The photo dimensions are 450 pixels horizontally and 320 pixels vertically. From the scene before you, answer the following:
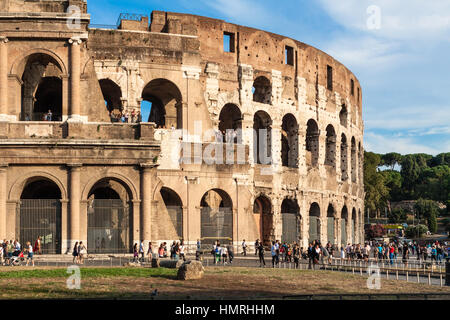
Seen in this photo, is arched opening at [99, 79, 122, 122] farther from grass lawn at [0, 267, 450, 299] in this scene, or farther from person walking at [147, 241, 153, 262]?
grass lawn at [0, 267, 450, 299]

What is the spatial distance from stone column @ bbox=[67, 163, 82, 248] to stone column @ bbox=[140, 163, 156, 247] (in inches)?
105

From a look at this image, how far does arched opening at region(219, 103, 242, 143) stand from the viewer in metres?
36.8

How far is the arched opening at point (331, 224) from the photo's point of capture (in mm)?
42781

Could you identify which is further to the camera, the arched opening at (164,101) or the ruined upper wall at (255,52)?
the ruined upper wall at (255,52)

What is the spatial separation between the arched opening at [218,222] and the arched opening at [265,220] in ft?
13.6

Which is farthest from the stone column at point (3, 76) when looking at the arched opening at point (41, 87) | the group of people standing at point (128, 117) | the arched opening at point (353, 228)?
the arched opening at point (353, 228)

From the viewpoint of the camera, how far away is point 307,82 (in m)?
41.0

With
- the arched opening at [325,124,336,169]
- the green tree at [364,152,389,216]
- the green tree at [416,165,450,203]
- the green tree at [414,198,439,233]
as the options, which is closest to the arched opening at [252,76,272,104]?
the arched opening at [325,124,336,169]

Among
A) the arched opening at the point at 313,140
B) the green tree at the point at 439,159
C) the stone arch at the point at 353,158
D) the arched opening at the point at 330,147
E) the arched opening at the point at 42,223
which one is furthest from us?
the green tree at the point at 439,159

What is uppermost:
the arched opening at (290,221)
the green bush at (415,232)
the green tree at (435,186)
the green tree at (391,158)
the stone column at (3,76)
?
the green tree at (391,158)

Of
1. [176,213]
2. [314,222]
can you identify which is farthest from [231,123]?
[314,222]

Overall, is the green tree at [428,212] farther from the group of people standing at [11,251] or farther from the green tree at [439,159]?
the group of people standing at [11,251]
